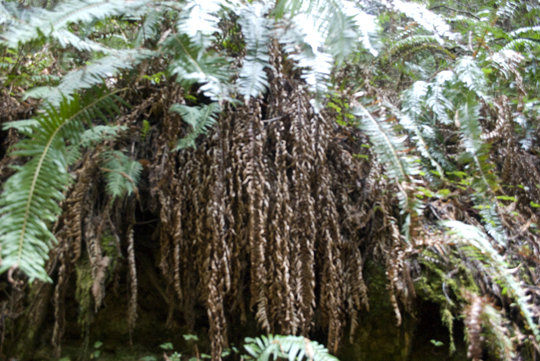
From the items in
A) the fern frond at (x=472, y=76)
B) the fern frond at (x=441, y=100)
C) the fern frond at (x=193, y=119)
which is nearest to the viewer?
the fern frond at (x=193, y=119)

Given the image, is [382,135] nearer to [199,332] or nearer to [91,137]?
[91,137]

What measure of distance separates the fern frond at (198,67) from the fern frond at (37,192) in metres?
0.35

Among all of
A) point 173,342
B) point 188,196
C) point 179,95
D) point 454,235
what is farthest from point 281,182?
point 173,342

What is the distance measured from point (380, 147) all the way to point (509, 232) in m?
0.87

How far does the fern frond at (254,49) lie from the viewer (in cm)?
132

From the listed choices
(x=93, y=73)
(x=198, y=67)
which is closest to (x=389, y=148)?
(x=198, y=67)

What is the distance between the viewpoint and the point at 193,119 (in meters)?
1.38

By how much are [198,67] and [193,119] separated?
9.3 inches

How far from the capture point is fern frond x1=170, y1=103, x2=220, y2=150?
1.39 metres

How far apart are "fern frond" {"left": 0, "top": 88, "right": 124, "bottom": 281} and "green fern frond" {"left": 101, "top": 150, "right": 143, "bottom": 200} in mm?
335

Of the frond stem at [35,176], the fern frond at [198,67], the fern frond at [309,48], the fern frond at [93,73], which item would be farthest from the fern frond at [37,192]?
the fern frond at [309,48]

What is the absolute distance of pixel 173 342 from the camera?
1.80 m

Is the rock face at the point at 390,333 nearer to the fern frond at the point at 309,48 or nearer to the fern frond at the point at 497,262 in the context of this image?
the fern frond at the point at 497,262

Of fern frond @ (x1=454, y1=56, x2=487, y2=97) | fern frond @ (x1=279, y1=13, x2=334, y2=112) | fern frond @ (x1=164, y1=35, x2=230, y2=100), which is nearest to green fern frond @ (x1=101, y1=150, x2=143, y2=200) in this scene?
fern frond @ (x1=164, y1=35, x2=230, y2=100)
